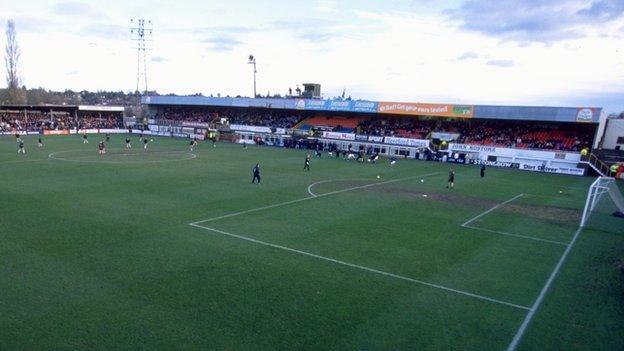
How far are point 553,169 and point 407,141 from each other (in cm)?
1687

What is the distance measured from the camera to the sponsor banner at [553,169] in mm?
44750

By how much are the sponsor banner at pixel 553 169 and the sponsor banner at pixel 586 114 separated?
18.6 ft

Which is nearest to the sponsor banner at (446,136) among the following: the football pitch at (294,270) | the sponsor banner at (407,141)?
the sponsor banner at (407,141)

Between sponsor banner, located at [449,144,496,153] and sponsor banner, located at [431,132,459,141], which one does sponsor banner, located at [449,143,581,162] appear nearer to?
sponsor banner, located at [449,144,496,153]

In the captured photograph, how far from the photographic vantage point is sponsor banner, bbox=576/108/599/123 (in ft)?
149

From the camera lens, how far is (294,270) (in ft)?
43.2

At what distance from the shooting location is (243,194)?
24.7 metres

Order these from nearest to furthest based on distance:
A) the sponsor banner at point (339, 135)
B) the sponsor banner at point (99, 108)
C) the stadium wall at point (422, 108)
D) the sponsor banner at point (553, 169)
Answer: the sponsor banner at point (553, 169) → the stadium wall at point (422, 108) → the sponsor banner at point (339, 135) → the sponsor banner at point (99, 108)

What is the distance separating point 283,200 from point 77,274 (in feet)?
41.7

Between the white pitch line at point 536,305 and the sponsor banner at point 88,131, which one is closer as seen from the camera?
the white pitch line at point 536,305

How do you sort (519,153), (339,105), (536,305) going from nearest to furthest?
(536,305) → (519,153) → (339,105)

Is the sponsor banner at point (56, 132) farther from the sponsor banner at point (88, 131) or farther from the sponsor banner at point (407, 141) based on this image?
the sponsor banner at point (407, 141)

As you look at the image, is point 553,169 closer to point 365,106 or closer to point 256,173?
point 365,106

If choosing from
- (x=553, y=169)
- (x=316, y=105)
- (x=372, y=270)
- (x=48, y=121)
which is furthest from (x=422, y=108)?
(x=48, y=121)
